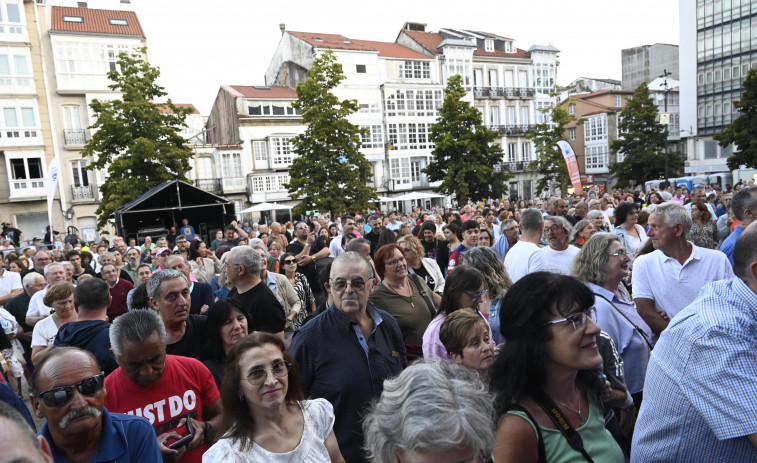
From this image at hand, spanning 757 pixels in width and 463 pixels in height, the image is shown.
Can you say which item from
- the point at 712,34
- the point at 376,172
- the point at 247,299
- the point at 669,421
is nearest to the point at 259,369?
the point at 669,421

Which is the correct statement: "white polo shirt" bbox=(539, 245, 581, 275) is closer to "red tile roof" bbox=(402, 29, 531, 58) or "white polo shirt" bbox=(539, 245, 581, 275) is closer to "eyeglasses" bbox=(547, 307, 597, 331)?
"eyeglasses" bbox=(547, 307, 597, 331)

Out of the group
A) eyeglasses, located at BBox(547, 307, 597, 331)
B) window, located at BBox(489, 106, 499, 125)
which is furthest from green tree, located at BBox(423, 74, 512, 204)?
eyeglasses, located at BBox(547, 307, 597, 331)

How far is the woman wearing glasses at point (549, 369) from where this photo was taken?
6.28 ft

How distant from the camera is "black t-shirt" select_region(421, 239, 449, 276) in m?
7.95

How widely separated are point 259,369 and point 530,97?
2172 inches

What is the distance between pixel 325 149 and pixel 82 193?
58.1 feet

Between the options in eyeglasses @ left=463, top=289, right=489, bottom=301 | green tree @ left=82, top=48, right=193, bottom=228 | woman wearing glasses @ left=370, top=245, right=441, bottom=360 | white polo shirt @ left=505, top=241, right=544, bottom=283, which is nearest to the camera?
eyeglasses @ left=463, top=289, right=489, bottom=301

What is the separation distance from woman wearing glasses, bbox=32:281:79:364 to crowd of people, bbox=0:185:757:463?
17 mm

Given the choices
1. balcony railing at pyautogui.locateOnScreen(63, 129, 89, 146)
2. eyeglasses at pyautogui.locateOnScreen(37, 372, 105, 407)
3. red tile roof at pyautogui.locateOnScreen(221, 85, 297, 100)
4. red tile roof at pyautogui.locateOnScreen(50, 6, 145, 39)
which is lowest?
eyeglasses at pyautogui.locateOnScreen(37, 372, 105, 407)

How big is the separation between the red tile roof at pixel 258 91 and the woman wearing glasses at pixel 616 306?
38786 mm

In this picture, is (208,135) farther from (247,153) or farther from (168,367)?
(168,367)

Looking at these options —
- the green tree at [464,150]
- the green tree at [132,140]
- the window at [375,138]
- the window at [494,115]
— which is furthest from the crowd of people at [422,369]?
the window at [494,115]

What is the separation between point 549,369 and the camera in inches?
81.2

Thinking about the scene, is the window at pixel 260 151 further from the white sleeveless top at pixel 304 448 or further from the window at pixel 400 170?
the white sleeveless top at pixel 304 448
